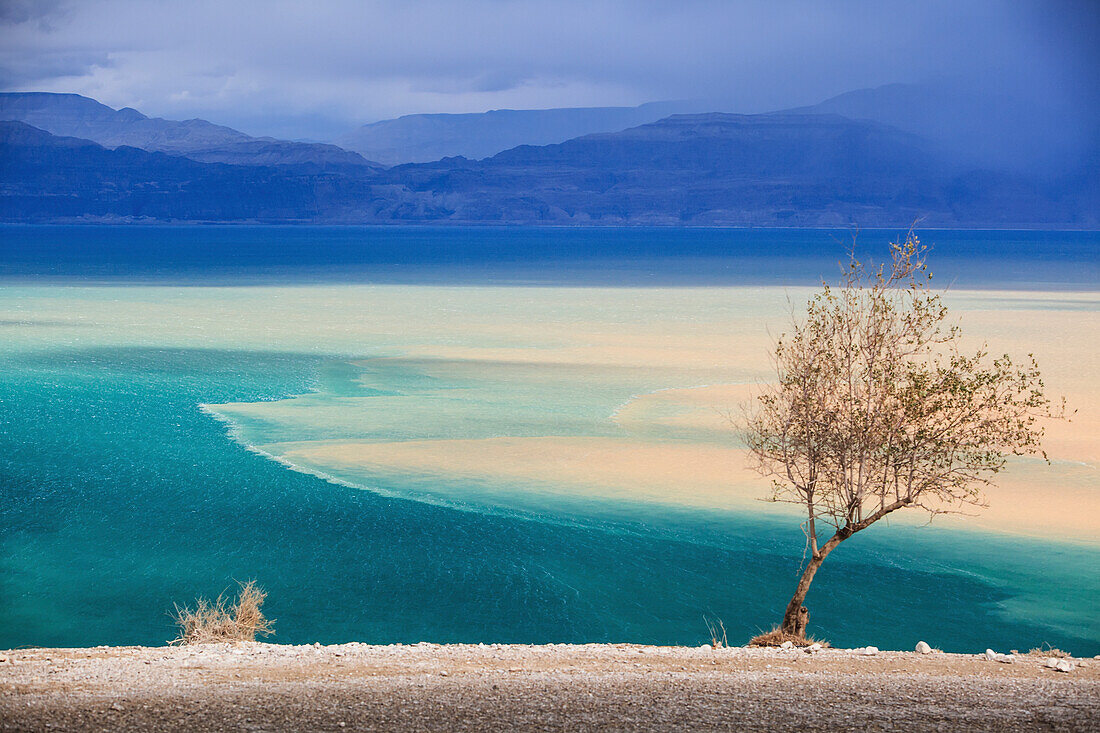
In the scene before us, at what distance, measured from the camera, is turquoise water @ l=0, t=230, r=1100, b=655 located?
1684 centimetres

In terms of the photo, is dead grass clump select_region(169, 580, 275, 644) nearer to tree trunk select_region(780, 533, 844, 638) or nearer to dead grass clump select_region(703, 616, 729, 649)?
dead grass clump select_region(703, 616, 729, 649)

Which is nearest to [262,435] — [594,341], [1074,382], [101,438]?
[101,438]

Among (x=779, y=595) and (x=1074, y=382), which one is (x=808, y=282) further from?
(x=779, y=595)

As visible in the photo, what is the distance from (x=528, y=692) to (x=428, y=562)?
9222 millimetres

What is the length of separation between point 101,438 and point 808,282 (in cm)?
6593

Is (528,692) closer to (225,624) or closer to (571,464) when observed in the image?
(225,624)

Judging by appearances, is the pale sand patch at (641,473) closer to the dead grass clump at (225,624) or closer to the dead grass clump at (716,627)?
the dead grass clump at (716,627)

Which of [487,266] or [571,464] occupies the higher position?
[487,266]

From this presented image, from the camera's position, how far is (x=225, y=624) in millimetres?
14555

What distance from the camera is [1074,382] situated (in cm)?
3506

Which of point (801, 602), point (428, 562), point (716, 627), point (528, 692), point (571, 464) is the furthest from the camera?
point (571, 464)

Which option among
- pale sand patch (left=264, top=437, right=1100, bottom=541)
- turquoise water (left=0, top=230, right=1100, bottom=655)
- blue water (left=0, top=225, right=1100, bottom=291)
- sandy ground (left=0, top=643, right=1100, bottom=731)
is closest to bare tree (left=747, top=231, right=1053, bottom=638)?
sandy ground (left=0, top=643, right=1100, bottom=731)

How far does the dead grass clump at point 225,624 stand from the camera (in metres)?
14.0

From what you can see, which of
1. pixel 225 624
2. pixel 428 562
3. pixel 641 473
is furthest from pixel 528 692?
pixel 641 473
